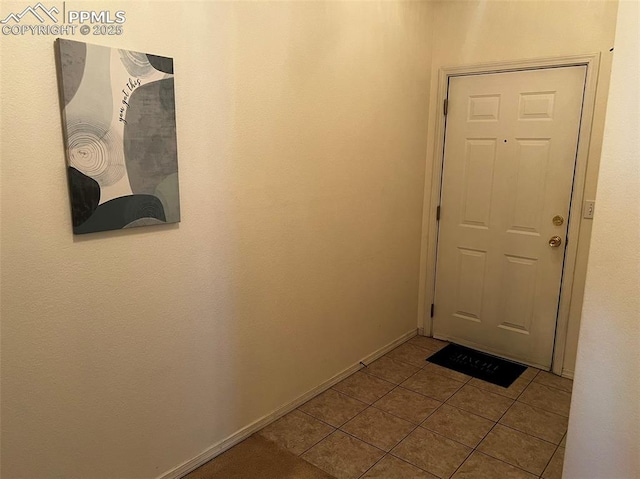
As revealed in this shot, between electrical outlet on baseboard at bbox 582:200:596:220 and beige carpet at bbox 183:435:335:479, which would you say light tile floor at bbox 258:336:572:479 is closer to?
beige carpet at bbox 183:435:335:479

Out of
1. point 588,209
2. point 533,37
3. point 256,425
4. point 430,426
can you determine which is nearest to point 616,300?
point 430,426

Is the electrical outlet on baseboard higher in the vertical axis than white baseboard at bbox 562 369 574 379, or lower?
higher

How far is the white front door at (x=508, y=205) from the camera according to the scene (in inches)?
113

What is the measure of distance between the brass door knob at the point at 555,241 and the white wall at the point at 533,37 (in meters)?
0.12

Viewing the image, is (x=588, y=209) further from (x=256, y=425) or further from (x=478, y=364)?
(x=256, y=425)

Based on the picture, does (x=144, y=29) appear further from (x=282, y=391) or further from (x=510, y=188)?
(x=510, y=188)

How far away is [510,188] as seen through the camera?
120 inches

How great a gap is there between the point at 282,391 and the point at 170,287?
3.27 feet

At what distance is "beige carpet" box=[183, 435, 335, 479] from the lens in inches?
82.1

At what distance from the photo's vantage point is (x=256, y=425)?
7.88ft

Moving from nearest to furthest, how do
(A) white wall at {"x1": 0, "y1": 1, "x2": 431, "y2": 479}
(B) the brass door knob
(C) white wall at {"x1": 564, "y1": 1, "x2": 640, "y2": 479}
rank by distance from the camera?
(C) white wall at {"x1": 564, "y1": 1, "x2": 640, "y2": 479} → (A) white wall at {"x1": 0, "y1": 1, "x2": 431, "y2": 479} → (B) the brass door knob

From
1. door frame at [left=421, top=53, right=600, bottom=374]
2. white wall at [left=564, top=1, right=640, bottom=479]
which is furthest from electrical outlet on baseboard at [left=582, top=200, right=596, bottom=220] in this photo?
white wall at [left=564, top=1, right=640, bottom=479]

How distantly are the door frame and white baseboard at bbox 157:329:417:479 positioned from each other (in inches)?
34.8

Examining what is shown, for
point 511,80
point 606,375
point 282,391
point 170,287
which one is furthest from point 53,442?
point 511,80
